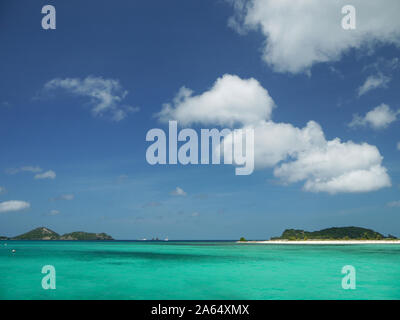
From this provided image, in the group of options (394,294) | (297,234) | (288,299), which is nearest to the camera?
(288,299)

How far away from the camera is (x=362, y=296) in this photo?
19703mm

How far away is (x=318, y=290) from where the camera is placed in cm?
2133

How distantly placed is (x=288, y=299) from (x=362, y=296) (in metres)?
4.92

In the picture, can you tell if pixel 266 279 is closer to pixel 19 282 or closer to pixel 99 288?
pixel 99 288

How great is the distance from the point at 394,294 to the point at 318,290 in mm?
4807
